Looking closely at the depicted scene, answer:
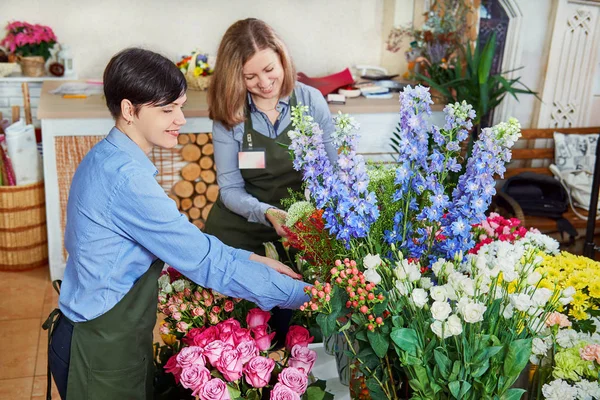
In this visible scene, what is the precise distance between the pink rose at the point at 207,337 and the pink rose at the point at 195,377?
66mm

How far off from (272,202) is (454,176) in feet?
3.68

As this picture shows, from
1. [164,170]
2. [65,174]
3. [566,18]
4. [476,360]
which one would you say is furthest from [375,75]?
[476,360]

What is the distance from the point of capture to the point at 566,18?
4992mm

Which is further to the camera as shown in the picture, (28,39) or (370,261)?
(28,39)

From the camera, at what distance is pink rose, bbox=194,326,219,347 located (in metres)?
1.45

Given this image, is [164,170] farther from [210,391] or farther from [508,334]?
[508,334]

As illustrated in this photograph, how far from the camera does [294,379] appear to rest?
55.8 inches

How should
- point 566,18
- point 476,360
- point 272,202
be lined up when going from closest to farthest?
point 476,360 < point 272,202 < point 566,18

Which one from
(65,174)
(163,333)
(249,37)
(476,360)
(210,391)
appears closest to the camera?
(476,360)

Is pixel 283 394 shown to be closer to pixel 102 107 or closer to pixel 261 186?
pixel 261 186

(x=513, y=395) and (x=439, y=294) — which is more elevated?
(x=439, y=294)

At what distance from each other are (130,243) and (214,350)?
356 mm

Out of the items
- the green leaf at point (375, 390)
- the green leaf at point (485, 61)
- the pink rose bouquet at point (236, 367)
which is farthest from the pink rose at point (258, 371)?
the green leaf at point (485, 61)

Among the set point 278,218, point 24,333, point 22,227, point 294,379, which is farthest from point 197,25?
point 294,379
